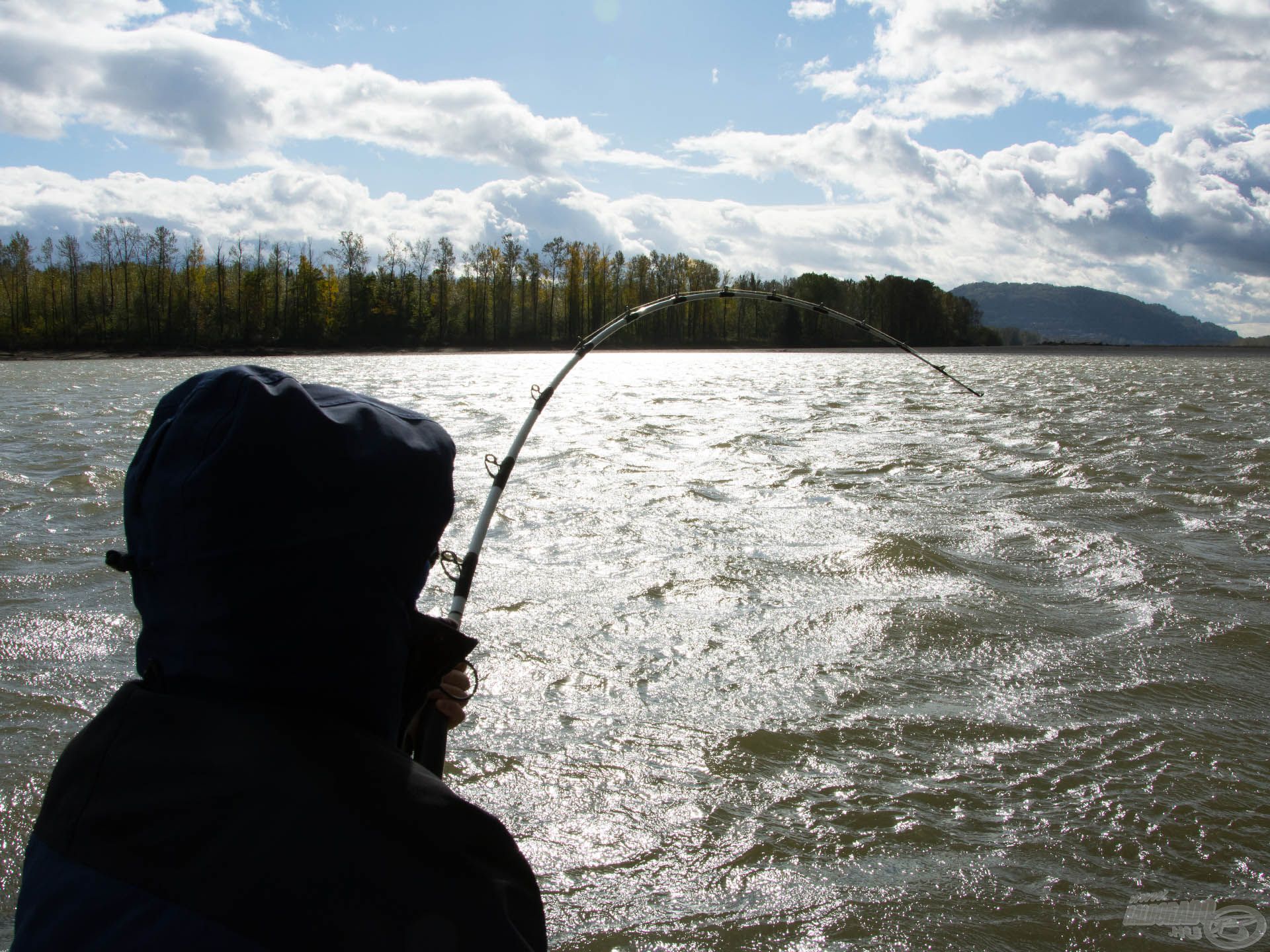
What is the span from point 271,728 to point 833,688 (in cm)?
411

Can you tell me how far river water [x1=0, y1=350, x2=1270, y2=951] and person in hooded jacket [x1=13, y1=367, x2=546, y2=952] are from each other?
2.03 meters

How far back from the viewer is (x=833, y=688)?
4.97 m

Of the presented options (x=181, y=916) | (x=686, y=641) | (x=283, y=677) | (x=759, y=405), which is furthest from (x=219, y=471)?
(x=759, y=405)

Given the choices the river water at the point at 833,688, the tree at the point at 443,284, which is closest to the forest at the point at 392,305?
the tree at the point at 443,284

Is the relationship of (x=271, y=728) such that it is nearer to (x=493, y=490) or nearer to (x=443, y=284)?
(x=493, y=490)

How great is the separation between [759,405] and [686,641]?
17.7 meters

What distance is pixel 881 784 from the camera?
13.1ft

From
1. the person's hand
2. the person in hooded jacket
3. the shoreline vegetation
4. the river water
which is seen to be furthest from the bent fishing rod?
the shoreline vegetation

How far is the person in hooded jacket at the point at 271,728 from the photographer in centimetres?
114

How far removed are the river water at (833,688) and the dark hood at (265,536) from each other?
2091 mm

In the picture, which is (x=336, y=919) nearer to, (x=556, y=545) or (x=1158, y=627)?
(x=1158, y=627)

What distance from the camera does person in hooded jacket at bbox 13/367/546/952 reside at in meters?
1.14

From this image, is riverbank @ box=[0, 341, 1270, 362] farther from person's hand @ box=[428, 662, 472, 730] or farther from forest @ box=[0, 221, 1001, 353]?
person's hand @ box=[428, 662, 472, 730]

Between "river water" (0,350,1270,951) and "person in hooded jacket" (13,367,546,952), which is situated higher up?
"person in hooded jacket" (13,367,546,952)
